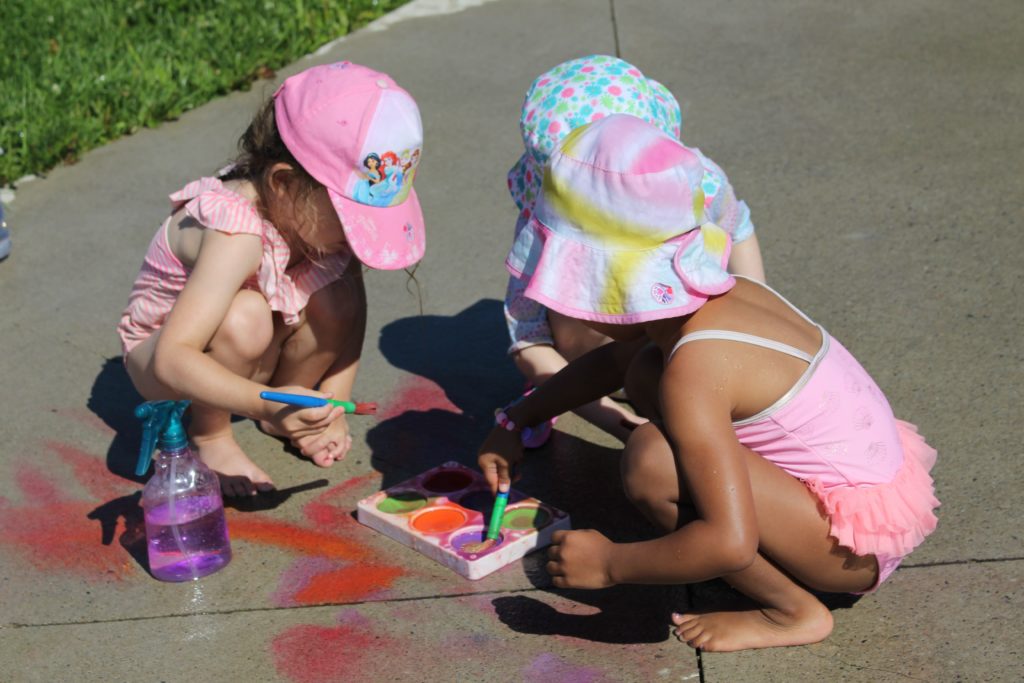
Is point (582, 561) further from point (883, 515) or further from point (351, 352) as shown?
point (351, 352)

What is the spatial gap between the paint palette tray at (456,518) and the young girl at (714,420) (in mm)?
342

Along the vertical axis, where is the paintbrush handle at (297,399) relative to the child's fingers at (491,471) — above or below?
above

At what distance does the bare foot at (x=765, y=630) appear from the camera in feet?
8.18

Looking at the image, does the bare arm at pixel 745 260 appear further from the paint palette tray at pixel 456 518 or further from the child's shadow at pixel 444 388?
the paint palette tray at pixel 456 518

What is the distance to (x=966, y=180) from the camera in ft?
15.0

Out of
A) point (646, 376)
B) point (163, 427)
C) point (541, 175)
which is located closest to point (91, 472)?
point (163, 427)

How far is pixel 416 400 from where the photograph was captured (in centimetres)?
359

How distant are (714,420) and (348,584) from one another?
95 cm

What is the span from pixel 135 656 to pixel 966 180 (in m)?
3.32

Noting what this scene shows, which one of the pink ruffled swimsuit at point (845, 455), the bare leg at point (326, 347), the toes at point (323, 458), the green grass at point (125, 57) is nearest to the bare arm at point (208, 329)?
Result: the bare leg at point (326, 347)

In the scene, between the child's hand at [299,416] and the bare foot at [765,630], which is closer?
the bare foot at [765,630]

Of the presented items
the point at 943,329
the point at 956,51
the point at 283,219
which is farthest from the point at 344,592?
the point at 956,51

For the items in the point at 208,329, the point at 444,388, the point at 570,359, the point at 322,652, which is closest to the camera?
the point at 322,652

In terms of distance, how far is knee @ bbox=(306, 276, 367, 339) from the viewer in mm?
3268
